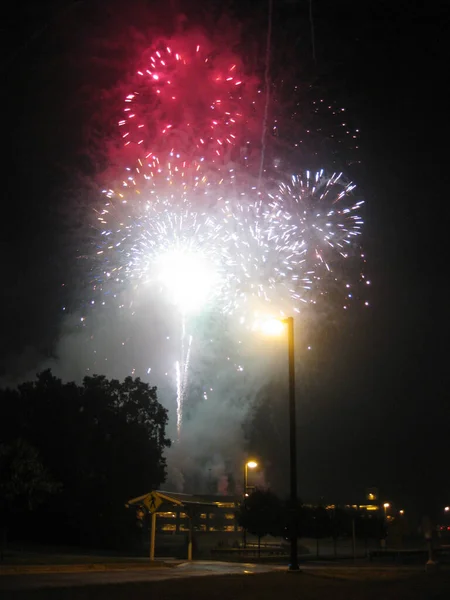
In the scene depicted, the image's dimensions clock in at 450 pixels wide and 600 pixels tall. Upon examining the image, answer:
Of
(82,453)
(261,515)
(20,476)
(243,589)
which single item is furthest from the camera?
(261,515)

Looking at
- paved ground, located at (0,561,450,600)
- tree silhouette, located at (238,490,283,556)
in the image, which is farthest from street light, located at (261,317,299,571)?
tree silhouette, located at (238,490,283,556)

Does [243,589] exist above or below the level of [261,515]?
below

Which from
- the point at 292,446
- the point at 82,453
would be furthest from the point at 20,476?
the point at 292,446

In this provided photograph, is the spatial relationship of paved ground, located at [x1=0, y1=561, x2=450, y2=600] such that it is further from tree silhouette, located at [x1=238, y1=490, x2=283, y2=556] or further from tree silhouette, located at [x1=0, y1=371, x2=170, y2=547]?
tree silhouette, located at [x1=238, y1=490, x2=283, y2=556]

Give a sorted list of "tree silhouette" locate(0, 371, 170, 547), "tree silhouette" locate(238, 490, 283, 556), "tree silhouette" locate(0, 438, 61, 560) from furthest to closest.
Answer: "tree silhouette" locate(238, 490, 283, 556)
"tree silhouette" locate(0, 371, 170, 547)
"tree silhouette" locate(0, 438, 61, 560)

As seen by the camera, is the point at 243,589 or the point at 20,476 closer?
the point at 243,589

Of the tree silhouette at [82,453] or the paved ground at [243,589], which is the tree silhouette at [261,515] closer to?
the tree silhouette at [82,453]

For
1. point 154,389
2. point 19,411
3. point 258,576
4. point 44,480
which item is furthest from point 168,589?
point 154,389

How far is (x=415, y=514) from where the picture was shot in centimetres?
6319

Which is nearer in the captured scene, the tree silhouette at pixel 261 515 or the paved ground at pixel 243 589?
the paved ground at pixel 243 589

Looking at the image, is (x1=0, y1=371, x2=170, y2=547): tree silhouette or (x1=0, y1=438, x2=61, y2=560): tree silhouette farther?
(x1=0, y1=371, x2=170, y2=547): tree silhouette

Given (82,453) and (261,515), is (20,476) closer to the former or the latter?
(82,453)

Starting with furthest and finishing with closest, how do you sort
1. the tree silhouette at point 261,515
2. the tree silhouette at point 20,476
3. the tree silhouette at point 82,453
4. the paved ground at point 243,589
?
the tree silhouette at point 261,515 < the tree silhouette at point 82,453 < the tree silhouette at point 20,476 < the paved ground at point 243,589

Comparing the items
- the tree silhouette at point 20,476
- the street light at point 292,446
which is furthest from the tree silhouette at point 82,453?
the street light at point 292,446
